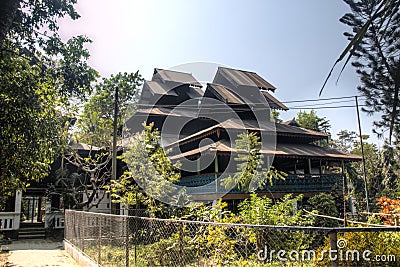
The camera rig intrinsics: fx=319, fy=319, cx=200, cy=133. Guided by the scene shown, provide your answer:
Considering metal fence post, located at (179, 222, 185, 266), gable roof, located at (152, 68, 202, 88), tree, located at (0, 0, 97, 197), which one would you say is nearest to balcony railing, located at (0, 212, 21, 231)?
tree, located at (0, 0, 97, 197)

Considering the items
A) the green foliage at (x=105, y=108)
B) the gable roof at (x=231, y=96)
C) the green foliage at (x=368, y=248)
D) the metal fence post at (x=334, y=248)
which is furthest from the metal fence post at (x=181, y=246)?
the gable roof at (x=231, y=96)

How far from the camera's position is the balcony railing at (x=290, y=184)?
1498 cm

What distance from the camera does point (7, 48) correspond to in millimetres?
6199

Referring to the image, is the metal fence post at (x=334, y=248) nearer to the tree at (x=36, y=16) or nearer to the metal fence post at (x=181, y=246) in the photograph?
the metal fence post at (x=181, y=246)

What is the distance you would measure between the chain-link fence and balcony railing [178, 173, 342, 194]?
24.9 feet

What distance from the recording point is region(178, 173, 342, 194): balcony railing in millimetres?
14984

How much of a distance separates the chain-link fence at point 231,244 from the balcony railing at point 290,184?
7600 mm

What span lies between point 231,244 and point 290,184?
13128 millimetres

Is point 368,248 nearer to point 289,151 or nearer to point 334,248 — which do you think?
point 334,248

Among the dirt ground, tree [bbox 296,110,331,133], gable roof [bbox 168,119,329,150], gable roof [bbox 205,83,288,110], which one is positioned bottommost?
the dirt ground

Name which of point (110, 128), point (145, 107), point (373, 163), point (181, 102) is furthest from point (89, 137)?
point (373, 163)

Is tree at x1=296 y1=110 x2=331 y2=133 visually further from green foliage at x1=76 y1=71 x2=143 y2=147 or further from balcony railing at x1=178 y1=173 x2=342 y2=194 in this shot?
green foliage at x1=76 y1=71 x2=143 y2=147

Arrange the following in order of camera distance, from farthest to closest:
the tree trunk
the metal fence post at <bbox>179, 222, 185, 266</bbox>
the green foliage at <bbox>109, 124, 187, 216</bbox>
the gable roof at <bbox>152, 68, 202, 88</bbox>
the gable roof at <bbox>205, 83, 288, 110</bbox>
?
the gable roof at <bbox>152, 68, 202, 88</bbox> → the gable roof at <bbox>205, 83, 288, 110</bbox> → the green foliage at <bbox>109, 124, 187, 216</bbox> → the tree trunk → the metal fence post at <bbox>179, 222, 185, 266</bbox>

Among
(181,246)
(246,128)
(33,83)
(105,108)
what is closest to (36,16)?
(33,83)
